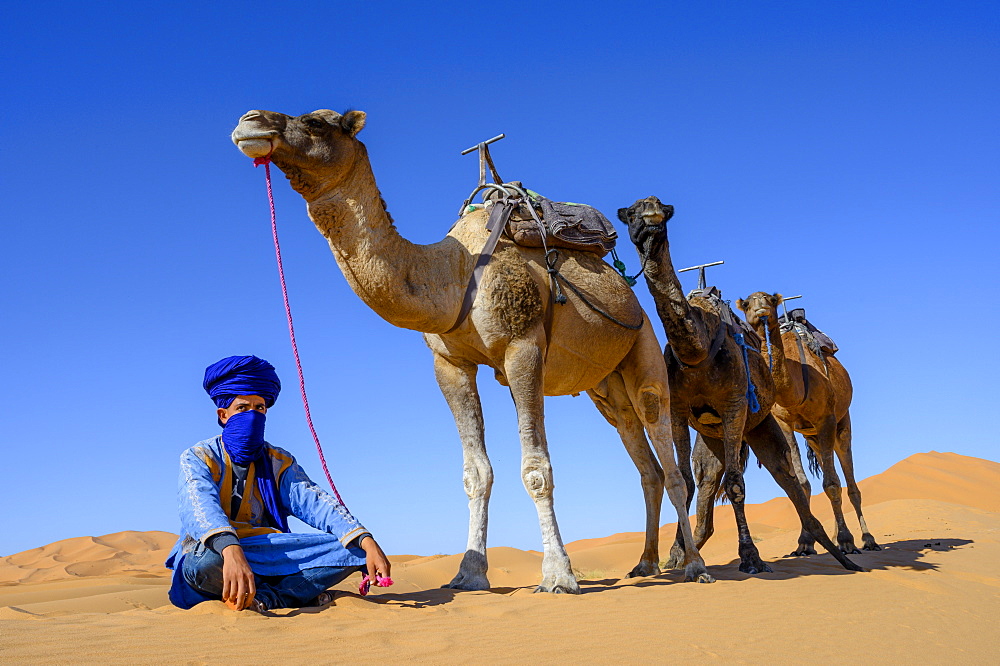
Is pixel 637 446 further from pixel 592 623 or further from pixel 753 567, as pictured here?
pixel 592 623

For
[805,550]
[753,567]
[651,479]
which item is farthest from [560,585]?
[805,550]

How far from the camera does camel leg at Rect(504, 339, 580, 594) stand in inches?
260

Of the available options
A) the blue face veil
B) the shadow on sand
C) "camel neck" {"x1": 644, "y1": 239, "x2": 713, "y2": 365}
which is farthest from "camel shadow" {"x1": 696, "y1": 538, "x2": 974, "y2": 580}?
the blue face veil

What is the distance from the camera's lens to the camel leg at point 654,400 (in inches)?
316

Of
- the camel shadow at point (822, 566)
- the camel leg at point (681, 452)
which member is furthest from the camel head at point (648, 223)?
the camel shadow at point (822, 566)

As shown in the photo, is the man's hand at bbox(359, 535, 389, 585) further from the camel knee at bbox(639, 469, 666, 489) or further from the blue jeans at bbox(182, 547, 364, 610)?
the camel knee at bbox(639, 469, 666, 489)

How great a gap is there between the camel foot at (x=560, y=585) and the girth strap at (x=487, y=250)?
6.72 ft

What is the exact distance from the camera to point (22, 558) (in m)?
24.3

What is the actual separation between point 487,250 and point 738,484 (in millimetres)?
3558

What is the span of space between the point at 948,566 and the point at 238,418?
8.41 m

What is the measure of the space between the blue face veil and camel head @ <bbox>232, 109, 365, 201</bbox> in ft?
5.51

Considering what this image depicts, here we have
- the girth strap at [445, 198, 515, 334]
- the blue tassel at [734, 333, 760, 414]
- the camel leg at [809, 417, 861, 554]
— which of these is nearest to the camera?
the girth strap at [445, 198, 515, 334]

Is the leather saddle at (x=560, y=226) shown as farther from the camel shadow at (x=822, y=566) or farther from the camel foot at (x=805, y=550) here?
the camel foot at (x=805, y=550)

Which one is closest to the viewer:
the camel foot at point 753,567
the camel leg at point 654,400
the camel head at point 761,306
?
the camel leg at point 654,400
